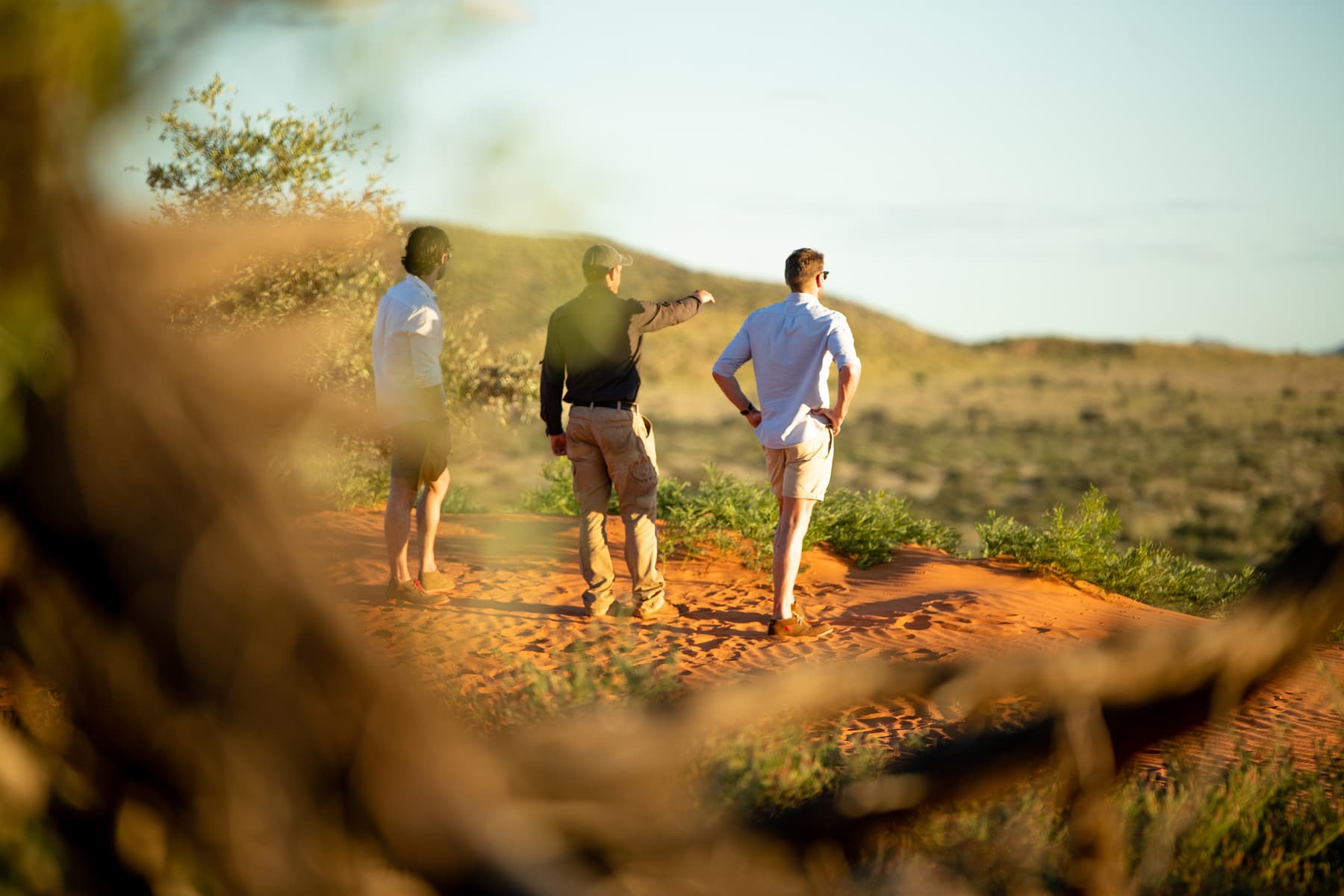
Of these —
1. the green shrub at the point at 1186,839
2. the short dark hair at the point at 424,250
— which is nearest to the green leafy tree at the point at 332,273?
the short dark hair at the point at 424,250

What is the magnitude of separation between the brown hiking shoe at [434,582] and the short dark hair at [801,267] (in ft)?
10.6

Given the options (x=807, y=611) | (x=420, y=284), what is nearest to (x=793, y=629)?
(x=807, y=611)

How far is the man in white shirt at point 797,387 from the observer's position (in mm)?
5973

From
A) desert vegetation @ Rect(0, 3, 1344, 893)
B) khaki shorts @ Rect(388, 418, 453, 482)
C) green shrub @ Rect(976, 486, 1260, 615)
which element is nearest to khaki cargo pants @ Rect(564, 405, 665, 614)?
khaki shorts @ Rect(388, 418, 453, 482)

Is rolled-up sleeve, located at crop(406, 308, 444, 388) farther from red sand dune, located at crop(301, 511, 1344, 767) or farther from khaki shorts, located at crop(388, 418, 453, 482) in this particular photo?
red sand dune, located at crop(301, 511, 1344, 767)

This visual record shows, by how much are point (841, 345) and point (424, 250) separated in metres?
2.53

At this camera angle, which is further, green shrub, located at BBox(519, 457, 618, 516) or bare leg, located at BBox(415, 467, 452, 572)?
green shrub, located at BBox(519, 457, 618, 516)

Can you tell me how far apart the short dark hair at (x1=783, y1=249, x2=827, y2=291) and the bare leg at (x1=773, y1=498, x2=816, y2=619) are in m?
1.28

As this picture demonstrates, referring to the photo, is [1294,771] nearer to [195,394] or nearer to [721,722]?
[721,722]

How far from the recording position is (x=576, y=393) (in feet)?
21.5

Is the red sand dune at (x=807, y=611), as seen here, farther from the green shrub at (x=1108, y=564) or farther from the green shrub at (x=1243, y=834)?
the green shrub at (x=1243, y=834)

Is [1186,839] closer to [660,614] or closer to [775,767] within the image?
[775,767]

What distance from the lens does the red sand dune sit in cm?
535

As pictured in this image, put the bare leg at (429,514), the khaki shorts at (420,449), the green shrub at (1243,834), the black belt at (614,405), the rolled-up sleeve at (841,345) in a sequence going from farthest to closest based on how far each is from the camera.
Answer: the bare leg at (429,514) → the black belt at (614,405) → the khaki shorts at (420,449) → the rolled-up sleeve at (841,345) → the green shrub at (1243,834)
